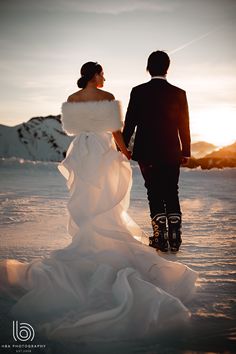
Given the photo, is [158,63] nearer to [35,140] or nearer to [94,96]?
[94,96]

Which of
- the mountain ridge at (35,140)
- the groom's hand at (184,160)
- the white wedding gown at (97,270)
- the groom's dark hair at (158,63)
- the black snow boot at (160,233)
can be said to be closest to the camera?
the white wedding gown at (97,270)

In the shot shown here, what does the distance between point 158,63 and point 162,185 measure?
1.39 meters

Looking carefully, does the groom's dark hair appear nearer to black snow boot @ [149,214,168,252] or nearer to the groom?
the groom

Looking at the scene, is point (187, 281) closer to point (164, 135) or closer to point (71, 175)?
point (71, 175)

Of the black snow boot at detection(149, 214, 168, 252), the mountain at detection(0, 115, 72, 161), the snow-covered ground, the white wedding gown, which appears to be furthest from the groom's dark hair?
the mountain at detection(0, 115, 72, 161)

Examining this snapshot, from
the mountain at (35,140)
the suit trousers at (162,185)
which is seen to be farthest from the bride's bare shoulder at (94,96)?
the mountain at (35,140)

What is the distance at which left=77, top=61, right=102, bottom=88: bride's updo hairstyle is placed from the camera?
3656 mm

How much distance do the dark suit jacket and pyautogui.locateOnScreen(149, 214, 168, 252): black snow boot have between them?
0.67m

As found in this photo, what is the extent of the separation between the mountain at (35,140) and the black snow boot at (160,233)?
86.5m

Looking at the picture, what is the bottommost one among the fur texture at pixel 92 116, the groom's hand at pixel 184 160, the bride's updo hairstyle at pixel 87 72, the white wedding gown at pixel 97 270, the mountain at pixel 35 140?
Answer: the mountain at pixel 35 140

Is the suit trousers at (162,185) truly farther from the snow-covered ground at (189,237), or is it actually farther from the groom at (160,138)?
the snow-covered ground at (189,237)

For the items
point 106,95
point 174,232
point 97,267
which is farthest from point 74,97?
point 174,232

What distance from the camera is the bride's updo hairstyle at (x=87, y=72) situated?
12.0 feet

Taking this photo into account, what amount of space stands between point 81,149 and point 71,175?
27cm
